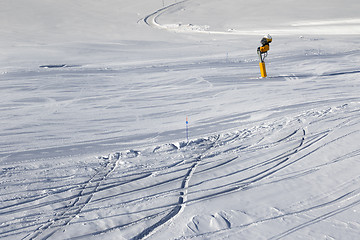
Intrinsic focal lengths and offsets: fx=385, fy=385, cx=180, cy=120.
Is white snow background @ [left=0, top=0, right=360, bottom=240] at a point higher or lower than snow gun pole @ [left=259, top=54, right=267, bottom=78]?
lower

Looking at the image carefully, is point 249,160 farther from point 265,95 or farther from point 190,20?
point 190,20

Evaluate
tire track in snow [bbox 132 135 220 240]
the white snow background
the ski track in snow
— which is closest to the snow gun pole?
the white snow background

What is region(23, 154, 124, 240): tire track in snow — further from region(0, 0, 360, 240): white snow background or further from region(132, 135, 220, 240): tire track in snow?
region(132, 135, 220, 240): tire track in snow

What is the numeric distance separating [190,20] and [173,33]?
22.5 feet

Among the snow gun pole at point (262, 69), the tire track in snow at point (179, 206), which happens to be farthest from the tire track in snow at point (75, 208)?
the snow gun pole at point (262, 69)

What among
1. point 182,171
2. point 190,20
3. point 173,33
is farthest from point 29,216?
point 190,20

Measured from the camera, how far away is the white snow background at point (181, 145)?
4855 millimetres

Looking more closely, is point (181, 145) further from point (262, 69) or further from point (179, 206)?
point (262, 69)

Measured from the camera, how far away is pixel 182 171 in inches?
244

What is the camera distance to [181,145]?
7.21 meters

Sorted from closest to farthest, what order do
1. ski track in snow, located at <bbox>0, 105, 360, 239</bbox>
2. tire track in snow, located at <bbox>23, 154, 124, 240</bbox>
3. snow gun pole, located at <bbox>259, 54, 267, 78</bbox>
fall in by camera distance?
tire track in snow, located at <bbox>23, 154, 124, 240</bbox>
ski track in snow, located at <bbox>0, 105, 360, 239</bbox>
snow gun pole, located at <bbox>259, 54, 267, 78</bbox>

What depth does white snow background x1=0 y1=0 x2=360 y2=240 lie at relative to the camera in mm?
4855

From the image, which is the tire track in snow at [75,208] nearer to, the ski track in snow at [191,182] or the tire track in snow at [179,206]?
the ski track in snow at [191,182]

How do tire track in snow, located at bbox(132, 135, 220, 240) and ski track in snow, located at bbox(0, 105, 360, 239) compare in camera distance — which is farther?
ski track in snow, located at bbox(0, 105, 360, 239)
